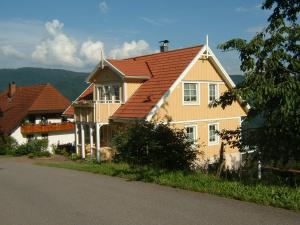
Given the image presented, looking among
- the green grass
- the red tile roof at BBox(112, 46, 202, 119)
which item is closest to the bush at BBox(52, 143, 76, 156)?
the red tile roof at BBox(112, 46, 202, 119)

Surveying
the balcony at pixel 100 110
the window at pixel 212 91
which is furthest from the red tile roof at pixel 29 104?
the window at pixel 212 91

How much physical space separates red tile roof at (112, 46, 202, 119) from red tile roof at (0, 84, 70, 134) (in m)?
15.4

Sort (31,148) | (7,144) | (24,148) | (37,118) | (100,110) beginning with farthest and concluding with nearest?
1. (37,118)
2. (7,144)
3. (24,148)
4. (31,148)
5. (100,110)

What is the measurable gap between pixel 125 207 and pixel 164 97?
1486 cm

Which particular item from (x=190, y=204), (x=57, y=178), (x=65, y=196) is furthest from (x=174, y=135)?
(x=190, y=204)

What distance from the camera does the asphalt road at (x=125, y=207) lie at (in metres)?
8.27

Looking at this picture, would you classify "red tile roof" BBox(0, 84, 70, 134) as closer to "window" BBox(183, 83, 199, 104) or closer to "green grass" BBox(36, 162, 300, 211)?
"window" BBox(183, 83, 199, 104)

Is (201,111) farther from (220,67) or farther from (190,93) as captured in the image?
(220,67)

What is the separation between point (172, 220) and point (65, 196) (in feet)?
13.4

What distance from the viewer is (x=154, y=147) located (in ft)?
57.2

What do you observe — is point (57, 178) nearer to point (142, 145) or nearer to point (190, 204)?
point (142, 145)

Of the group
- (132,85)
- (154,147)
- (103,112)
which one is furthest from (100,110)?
(154,147)

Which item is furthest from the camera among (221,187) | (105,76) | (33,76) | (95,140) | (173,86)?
(33,76)

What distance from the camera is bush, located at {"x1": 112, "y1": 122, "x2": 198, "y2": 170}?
55.6 feet
